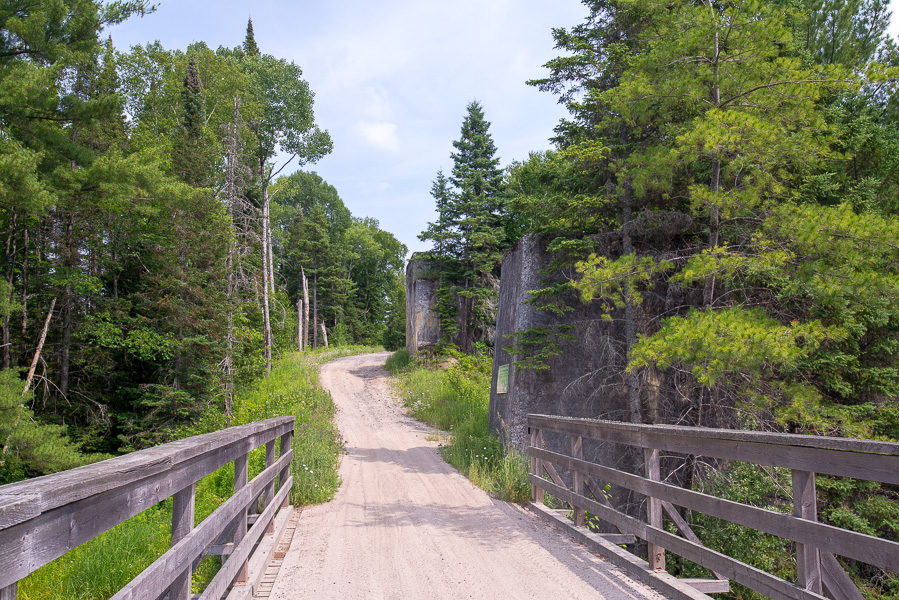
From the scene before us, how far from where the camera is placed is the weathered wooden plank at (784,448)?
2.64 m

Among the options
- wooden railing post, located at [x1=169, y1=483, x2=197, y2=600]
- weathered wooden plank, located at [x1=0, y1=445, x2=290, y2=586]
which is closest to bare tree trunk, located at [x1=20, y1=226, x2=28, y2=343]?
wooden railing post, located at [x1=169, y1=483, x2=197, y2=600]

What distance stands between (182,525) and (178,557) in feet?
0.78

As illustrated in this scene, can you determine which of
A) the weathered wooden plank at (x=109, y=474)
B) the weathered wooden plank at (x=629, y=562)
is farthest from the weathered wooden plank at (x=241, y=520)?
the weathered wooden plank at (x=629, y=562)

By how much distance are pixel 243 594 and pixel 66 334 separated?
15.2m

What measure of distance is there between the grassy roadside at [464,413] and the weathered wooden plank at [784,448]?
339cm

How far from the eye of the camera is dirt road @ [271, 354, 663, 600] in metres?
4.34

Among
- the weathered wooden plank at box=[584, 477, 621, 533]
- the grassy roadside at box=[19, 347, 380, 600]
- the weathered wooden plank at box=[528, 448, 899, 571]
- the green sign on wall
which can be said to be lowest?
the grassy roadside at box=[19, 347, 380, 600]

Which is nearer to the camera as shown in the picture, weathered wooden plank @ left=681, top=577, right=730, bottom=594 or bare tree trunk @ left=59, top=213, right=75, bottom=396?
weathered wooden plank @ left=681, top=577, right=730, bottom=594

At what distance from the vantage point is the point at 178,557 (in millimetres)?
2492

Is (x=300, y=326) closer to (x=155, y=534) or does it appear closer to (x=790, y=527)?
(x=155, y=534)

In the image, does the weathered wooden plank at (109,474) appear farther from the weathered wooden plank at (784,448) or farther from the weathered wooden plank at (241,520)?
the weathered wooden plank at (784,448)

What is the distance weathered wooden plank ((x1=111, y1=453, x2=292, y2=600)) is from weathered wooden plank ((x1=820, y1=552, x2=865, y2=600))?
3265mm

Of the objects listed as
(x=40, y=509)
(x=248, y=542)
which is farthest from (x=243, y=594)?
(x=40, y=509)

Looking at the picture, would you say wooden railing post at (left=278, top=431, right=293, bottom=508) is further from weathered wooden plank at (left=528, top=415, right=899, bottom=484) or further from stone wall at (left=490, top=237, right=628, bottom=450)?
stone wall at (left=490, top=237, right=628, bottom=450)
